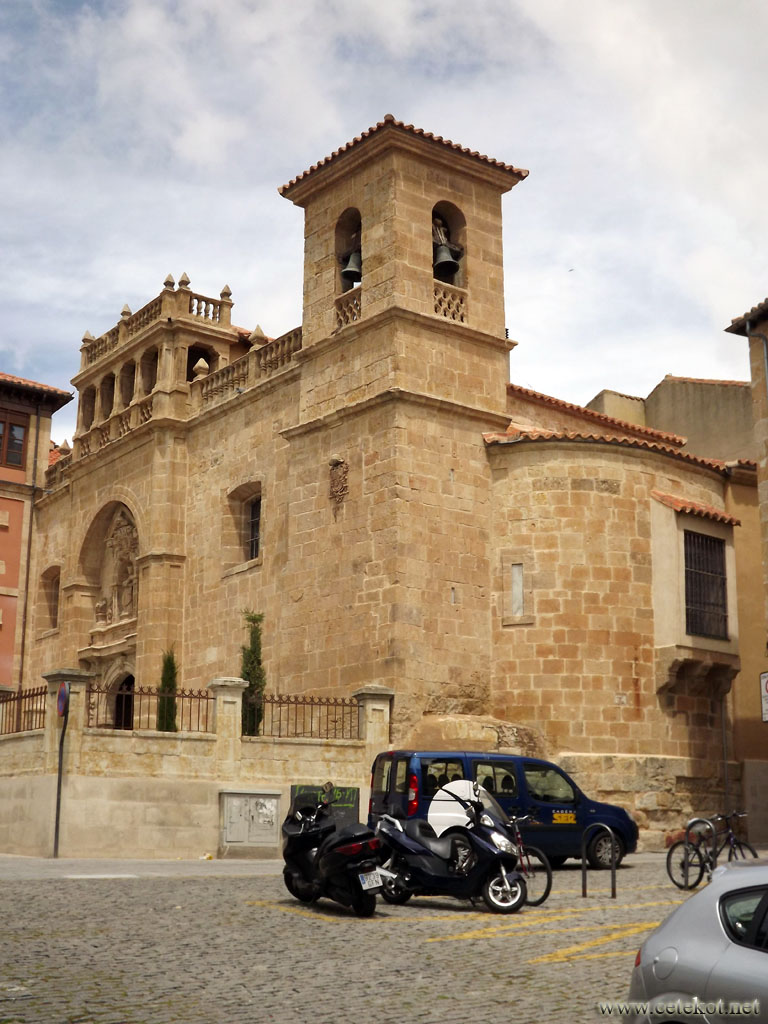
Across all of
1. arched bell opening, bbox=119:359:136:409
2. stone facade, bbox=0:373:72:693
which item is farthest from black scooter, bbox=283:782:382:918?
stone facade, bbox=0:373:72:693

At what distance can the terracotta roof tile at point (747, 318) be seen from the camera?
23453 millimetres

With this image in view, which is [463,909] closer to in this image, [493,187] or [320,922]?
[320,922]

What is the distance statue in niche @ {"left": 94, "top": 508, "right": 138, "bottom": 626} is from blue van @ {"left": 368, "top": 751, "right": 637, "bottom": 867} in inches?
663

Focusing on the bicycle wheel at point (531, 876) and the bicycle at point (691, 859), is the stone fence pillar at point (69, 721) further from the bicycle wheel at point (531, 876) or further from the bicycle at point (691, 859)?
the bicycle at point (691, 859)

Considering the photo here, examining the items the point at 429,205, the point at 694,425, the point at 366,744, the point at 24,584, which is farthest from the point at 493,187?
the point at 24,584

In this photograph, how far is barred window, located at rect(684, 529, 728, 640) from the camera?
973 inches

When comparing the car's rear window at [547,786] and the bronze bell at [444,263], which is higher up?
the bronze bell at [444,263]

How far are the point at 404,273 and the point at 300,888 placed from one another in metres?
14.6

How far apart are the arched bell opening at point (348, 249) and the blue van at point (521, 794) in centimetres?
1193

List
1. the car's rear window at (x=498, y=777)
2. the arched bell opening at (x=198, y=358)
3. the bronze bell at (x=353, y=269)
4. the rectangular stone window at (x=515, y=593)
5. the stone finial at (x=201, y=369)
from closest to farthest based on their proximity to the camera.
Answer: the car's rear window at (x=498, y=777) → the rectangular stone window at (x=515, y=593) → the bronze bell at (x=353, y=269) → the stone finial at (x=201, y=369) → the arched bell opening at (x=198, y=358)

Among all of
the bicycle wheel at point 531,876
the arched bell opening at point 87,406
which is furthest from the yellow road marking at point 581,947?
the arched bell opening at point 87,406

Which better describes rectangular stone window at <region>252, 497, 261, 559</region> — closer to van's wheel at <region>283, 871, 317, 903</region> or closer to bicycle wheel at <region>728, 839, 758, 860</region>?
bicycle wheel at <region>728, 839, 758, 860</region>

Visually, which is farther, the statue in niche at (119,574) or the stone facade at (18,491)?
the stone facade at (18,491)

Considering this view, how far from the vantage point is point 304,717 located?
77.2ft
